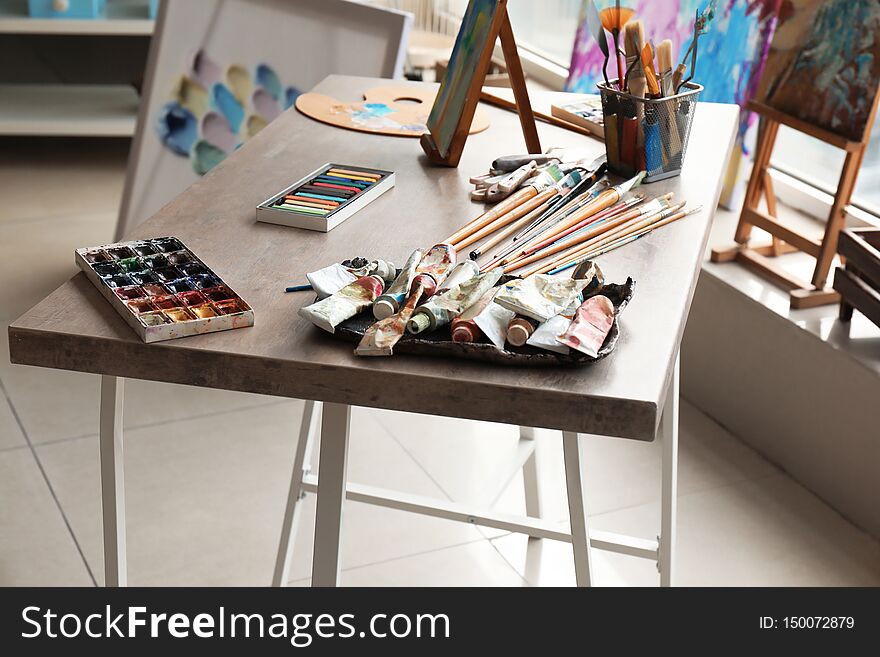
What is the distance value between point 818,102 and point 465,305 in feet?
5.79

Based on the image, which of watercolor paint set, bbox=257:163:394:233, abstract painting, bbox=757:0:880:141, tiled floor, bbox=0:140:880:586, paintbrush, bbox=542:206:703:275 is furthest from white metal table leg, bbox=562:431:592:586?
abstract painting, bbox=757:0:880:141

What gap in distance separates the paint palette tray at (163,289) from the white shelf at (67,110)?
10.6 feet

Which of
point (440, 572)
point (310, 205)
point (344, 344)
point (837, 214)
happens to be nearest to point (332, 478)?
Answer: point (344, 344)

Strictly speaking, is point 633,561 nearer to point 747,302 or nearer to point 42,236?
point 747,302

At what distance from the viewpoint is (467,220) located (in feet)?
5.00

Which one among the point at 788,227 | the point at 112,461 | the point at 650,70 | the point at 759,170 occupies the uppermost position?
the point at 650,70

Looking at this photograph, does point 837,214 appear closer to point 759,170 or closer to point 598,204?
point 759,170

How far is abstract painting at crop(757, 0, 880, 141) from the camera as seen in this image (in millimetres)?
2469

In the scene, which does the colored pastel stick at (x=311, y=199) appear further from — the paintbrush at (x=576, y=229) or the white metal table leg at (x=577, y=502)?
the white metal table leg at (x=577, y=502)

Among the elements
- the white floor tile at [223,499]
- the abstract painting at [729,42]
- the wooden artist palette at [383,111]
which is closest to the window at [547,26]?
the abstract painting at [729,42]

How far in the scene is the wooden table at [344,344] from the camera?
3.56 ft

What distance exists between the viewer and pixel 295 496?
2.14 m

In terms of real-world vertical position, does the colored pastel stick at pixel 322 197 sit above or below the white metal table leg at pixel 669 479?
above

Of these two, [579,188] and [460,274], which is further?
[579,188]
